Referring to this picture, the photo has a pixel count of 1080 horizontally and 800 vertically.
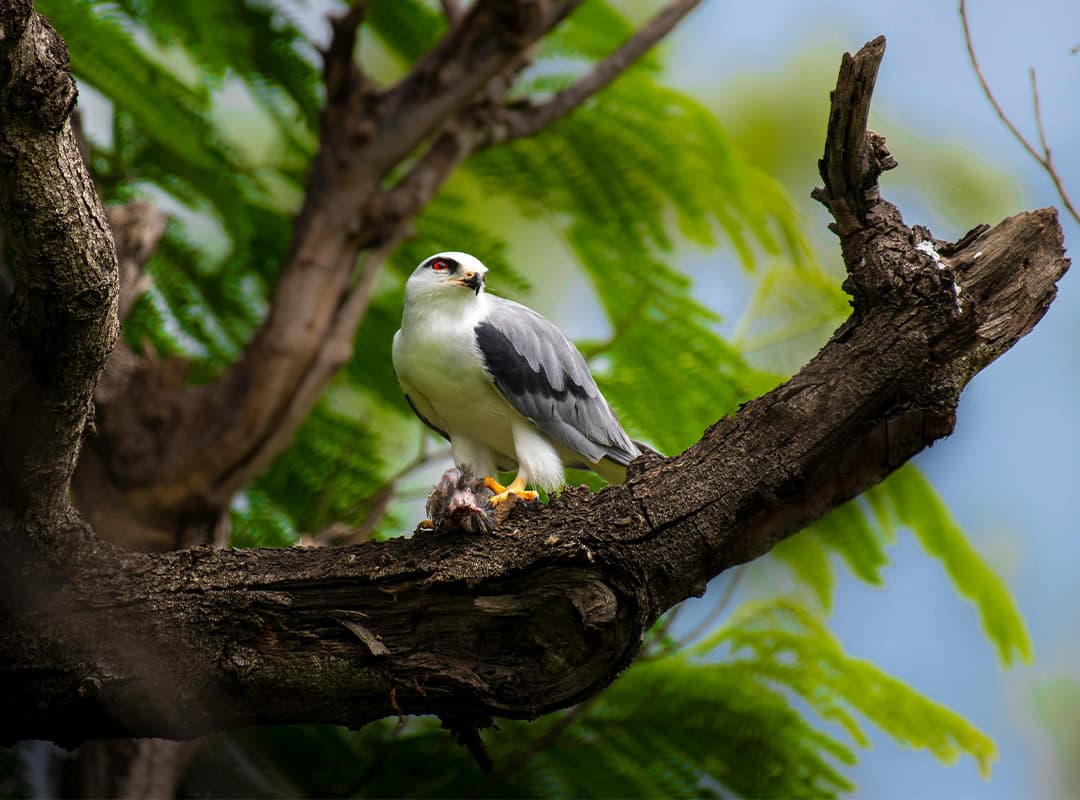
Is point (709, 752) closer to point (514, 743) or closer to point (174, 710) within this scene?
point (514, 743)

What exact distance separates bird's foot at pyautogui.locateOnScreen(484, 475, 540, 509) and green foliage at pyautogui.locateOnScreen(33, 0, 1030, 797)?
1.74m

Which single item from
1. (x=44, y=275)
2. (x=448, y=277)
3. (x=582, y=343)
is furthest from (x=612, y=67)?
(x=44, y=275)

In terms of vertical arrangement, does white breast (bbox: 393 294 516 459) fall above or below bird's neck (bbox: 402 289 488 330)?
below

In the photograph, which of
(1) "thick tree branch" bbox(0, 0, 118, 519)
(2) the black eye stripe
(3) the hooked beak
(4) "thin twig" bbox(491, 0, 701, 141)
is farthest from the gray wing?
(4) "thin twig" bbox(491, 0, 701, 141)

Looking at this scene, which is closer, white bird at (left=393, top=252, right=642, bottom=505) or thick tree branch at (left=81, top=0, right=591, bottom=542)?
white bird at (left=393, top=252, right=642, bottom=505)

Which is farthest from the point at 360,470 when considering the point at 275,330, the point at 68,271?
the point at 68,271

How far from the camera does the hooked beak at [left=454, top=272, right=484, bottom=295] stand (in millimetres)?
5410

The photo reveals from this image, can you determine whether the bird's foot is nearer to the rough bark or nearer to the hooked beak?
the hooked beak

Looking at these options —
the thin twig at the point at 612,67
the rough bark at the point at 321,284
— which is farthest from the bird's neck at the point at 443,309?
the thin twig at the point at 612,67

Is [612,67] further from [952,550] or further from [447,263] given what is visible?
[952,550]

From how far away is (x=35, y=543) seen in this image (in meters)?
4.39

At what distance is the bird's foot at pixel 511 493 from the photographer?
15.7 feet

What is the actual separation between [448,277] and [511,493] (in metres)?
1.13

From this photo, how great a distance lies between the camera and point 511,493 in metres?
4.96
